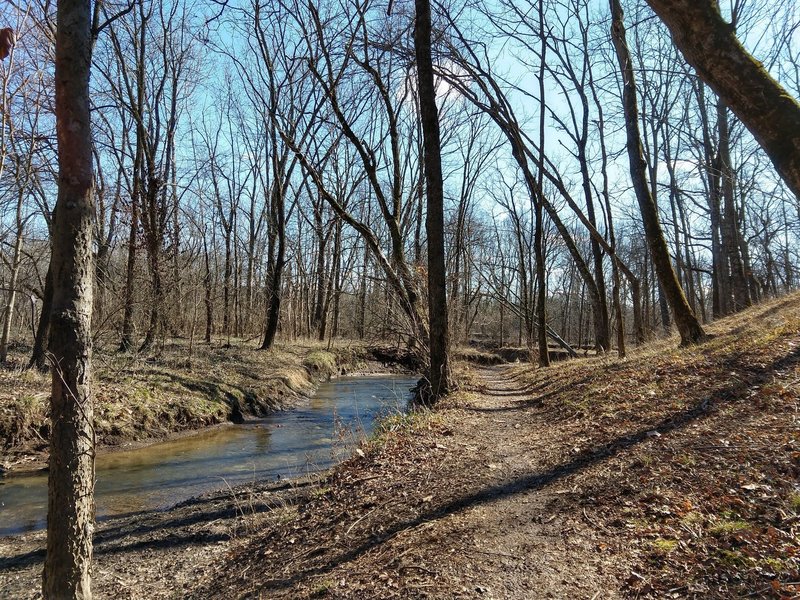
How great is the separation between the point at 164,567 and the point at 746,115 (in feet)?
21.5

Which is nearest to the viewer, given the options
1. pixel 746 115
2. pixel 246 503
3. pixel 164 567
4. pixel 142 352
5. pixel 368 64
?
pixel 746 115

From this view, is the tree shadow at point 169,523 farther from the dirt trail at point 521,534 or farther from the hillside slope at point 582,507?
the dirt trail at point 521,534

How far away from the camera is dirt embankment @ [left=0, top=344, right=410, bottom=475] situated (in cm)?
862

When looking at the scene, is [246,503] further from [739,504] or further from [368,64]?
[368,64]

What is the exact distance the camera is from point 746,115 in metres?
3.77

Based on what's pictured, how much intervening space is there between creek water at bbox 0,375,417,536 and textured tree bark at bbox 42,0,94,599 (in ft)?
11.6

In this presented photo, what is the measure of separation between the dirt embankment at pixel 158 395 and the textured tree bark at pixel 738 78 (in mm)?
9922

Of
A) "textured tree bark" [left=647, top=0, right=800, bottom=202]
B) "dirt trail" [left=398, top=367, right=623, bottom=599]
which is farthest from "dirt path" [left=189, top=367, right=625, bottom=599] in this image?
"textured tree bark" [left=647, top=0, right=800, bottom=202]

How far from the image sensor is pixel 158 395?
37.4ft

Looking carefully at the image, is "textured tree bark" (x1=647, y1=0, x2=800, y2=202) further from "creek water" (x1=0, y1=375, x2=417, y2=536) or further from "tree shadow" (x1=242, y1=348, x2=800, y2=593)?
"creek water" (x1=0, y1=375, x2=417, y2=536)

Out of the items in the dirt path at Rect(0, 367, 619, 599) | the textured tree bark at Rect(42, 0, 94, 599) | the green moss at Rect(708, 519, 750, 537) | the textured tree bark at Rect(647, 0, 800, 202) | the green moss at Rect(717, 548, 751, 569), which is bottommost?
the dirt path at Rect(0, 367, 619, 599)

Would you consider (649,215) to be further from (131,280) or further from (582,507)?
(131,280)

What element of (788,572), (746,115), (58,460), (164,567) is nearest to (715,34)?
(746,115)

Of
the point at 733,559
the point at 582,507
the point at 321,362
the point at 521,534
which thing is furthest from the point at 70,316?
the point at 321,362
